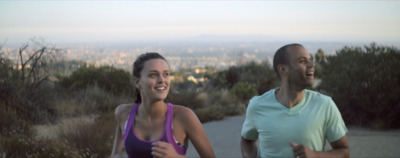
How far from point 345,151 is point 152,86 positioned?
53.4 inches

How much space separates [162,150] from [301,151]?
0.87m

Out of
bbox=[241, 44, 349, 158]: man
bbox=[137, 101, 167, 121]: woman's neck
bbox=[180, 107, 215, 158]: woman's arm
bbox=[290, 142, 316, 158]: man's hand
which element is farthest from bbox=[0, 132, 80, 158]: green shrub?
bbox=[290, 142, 316, 158]: man's hand

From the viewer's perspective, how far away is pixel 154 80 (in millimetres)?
3133

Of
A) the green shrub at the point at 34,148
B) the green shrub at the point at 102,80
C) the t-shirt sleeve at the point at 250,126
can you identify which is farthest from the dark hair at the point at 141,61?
the green shrub at the point at 102,80

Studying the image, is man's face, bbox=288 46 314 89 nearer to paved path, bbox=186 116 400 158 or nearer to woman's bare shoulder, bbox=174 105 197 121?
woman's bare shoulder, bbox=174 105 197 121

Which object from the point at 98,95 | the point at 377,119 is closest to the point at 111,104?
the point at 98,95

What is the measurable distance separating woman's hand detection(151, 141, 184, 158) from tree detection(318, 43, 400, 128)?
7.28m

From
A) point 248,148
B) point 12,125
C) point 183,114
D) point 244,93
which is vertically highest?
point 183,114

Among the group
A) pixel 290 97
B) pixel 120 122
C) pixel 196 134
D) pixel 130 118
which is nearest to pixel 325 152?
pixel 290 97

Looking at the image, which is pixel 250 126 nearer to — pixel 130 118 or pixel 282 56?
pixel 282 56

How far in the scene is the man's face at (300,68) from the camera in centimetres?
289

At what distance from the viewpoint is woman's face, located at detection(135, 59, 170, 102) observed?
312 centimetres

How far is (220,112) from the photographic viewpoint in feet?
39.9

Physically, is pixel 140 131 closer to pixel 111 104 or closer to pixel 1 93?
pixel 1 93
